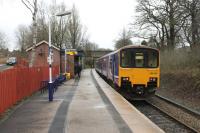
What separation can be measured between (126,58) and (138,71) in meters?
Answer: 1.01

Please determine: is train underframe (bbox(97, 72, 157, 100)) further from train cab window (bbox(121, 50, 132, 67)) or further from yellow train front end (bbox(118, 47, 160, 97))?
train cab window (bbox(121, 50, 132, 67))

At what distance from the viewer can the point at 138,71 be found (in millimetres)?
22672

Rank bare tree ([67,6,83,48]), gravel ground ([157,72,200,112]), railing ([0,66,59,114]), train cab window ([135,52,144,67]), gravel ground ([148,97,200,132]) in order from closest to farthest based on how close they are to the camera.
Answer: railing ([0,66,59,114])
gravel ground ([148,97,200,132])
gravel ground ([157,72,200,112])
train cab window ([135,52,144,67])
bare tree ([67,6,83,48])

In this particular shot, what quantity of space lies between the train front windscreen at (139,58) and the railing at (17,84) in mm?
4996

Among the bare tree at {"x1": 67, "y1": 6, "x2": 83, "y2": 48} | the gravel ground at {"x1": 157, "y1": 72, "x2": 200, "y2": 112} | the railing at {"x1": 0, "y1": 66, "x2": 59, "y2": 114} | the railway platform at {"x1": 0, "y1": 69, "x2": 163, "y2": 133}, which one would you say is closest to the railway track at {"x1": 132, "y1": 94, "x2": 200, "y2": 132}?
the gravel ground at {"x1": 157, "y1": 72, "x2": 200, "y2": 112}

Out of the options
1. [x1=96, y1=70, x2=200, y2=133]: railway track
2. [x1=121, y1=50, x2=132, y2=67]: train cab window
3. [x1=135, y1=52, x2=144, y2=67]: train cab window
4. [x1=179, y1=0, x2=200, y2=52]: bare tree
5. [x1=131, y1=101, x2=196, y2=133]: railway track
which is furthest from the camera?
[x1=179, y1=0, x2=200, y2=52]: bare tree

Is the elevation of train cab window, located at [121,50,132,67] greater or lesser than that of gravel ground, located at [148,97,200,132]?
greater

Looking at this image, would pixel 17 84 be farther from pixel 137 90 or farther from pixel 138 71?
pixel 138 71

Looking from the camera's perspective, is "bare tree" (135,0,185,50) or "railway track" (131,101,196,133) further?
"bare tree" (135,0,185,50)

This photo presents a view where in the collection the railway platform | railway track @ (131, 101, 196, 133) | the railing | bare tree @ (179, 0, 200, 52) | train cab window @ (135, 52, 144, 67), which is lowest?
railway track @ (131, 101, 196, 133)

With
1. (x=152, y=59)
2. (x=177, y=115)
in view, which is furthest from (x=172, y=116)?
(x=152, y=59)

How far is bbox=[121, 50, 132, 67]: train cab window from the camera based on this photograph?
75.2 ft

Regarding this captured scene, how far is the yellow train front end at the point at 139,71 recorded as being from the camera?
22.6 m

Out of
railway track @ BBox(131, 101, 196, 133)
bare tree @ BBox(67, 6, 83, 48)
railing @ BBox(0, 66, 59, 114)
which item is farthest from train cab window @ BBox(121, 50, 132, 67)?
bare tree @ BBox(67, 6, 83, 48)
